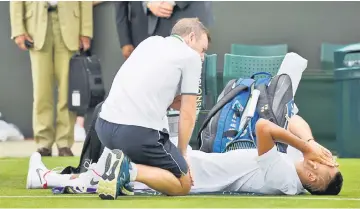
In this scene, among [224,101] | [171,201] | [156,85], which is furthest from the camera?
[224,101]

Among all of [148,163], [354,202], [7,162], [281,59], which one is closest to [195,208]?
[148,163]

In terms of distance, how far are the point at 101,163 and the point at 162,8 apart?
285 cm

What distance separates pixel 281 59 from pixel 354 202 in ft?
9.73

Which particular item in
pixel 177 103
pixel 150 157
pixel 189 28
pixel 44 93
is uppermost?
pixel 189 28

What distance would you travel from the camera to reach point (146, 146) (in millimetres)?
6496

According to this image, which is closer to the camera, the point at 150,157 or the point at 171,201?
the point at 171,201

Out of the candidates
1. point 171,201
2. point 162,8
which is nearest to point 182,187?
point 171,201

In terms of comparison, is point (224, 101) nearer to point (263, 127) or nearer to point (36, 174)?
point (263, 127)

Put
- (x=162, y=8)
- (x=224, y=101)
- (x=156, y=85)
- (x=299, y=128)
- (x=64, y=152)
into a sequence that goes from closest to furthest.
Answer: (x=156, y=85)
(x=299, y=128)
(x=224, y=101)
(x=162, y=8)
(x=64, y=152)

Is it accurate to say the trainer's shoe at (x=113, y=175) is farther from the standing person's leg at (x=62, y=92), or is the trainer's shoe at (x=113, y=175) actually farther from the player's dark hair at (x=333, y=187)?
the standing person's leg at (x=62, y=92)

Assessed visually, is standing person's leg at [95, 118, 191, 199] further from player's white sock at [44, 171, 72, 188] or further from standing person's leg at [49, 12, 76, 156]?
standing person's leg at [49, 12, 76, 156]

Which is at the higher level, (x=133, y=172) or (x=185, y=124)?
(x=185, y=124)

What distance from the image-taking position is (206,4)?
945 centimetres

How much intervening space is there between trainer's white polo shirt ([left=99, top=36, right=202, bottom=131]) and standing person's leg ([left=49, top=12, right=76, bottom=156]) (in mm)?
4203
